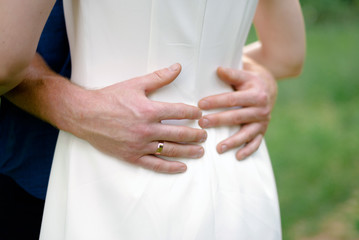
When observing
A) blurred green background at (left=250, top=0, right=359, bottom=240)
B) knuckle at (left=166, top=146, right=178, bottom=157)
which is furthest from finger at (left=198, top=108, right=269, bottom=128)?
blurred green background at (left=250, top=0, right=359, bottom=240)

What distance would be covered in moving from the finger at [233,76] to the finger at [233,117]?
0.29 feet

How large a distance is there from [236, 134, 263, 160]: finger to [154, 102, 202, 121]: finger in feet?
0.67

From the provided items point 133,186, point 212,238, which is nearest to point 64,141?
point 133,186

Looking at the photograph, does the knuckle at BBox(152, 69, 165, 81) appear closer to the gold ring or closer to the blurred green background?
the gold ring

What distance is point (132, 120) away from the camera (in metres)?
1.06

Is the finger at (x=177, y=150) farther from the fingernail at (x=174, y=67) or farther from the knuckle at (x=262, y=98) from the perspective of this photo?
the knuckle at (x=262, y=98)

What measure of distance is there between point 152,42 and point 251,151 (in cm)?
46

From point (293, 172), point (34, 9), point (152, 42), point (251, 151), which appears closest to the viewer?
point (34, 9)

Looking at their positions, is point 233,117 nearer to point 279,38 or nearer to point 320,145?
point 279,38

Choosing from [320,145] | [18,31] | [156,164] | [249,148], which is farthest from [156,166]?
[320,145]

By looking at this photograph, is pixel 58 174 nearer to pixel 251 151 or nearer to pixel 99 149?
pixel 99 149

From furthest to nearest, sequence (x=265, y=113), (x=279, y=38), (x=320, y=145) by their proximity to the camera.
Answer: (x=320, y=145), (x=279, y=38), (x=265, y=113)

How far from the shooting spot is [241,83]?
134 cm

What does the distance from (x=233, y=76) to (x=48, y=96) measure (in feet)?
1.75
